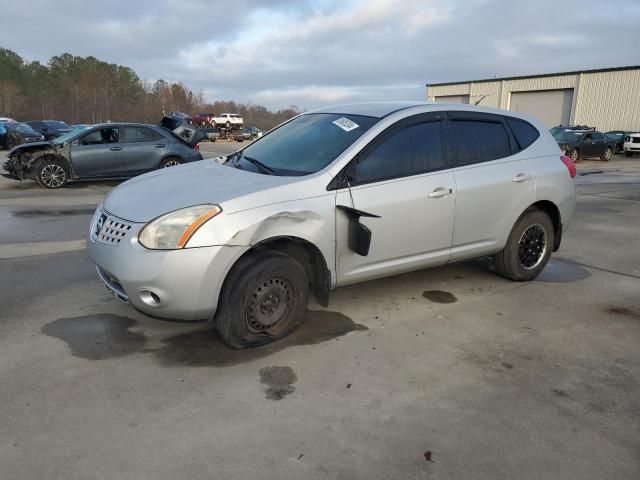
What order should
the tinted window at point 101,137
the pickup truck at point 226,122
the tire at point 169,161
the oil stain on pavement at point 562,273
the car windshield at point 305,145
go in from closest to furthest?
the car windshield at point 305,145 → the oil stain on pavement at point 562,273 → the tinted window at point 101,137 → the tire at point 169,161 → the pickup truck at point 226,122

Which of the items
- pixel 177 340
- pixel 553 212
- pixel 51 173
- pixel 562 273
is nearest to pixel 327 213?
pixel 177 340

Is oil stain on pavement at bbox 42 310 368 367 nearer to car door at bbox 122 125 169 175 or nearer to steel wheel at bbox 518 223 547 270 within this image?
steel wheel at bbox 518 223 547 270

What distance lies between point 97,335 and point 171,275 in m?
1.08

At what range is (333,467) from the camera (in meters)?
2.48

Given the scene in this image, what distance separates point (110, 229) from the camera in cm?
357

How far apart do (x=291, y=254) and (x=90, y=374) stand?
159 cm

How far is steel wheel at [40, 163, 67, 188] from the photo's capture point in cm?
1131

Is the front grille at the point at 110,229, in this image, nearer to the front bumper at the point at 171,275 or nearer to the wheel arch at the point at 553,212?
the front bumper at the point at 171,275

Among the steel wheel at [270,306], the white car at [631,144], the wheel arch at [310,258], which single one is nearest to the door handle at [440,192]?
the wheel arch at [310,258]

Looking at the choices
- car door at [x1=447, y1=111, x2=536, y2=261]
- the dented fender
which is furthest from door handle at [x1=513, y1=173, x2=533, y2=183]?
the dented fender

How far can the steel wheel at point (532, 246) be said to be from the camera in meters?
5.14

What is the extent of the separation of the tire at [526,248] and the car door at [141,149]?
354 inches

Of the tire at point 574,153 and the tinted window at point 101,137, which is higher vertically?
the tinted window at point 101,137

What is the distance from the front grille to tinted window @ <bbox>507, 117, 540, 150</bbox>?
146 inches
